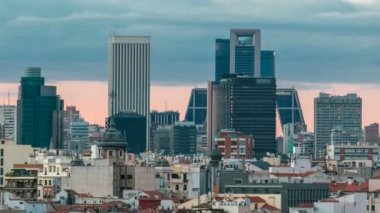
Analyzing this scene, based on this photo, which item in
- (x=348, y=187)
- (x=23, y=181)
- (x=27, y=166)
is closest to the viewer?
(x=348, y=187)

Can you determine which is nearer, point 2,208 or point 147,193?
point 2,208

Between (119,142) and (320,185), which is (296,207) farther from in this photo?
(119,142)

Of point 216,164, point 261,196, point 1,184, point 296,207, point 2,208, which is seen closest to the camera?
point 2,208

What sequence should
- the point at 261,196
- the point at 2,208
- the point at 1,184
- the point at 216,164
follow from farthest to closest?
1. the point at 216,164
2. the point at 1,184
3. the point at 261,196
4. the point at 2,208

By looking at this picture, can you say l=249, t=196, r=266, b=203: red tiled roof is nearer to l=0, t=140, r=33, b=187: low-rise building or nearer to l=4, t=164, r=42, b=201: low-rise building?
l=4, t=164, r=42, b=201: low-rise building

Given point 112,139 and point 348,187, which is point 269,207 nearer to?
point 348,187

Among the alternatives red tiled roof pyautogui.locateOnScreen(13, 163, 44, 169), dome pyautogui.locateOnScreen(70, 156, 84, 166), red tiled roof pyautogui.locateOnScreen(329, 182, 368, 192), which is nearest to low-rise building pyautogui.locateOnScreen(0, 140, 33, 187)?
red tiled roof pyautogui.locateOnScreen(13, 163, 44, 169)

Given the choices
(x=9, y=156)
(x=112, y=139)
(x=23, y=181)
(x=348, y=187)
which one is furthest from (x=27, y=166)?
(x=348, y=187)

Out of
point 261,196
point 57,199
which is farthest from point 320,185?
point 57,199

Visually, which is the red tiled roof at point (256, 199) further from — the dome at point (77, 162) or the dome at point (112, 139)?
the dome at point (112, 139)
